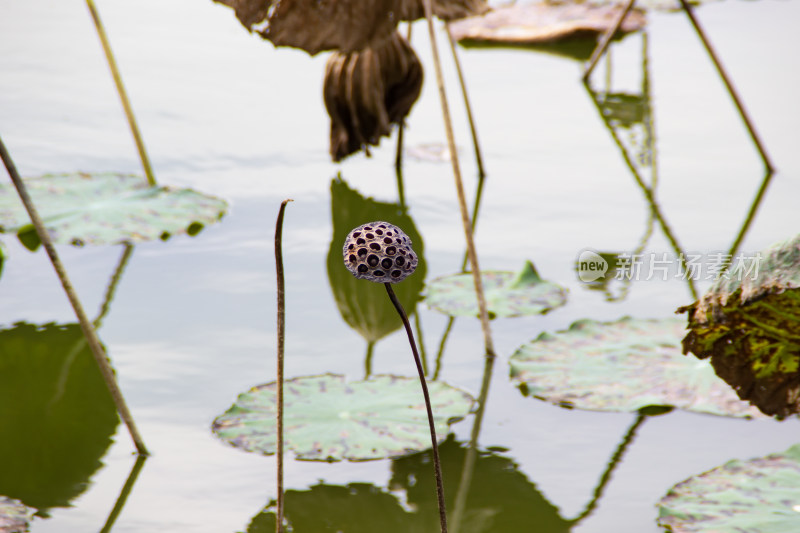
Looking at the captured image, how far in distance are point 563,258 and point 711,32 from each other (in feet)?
7.43

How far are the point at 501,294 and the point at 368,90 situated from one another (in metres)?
0.69

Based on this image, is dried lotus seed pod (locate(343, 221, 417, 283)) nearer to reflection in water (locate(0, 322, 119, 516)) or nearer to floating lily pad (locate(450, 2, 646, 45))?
reflection in water (locate(0, 322, 119, 516))

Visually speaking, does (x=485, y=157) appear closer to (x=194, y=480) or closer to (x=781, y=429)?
(x=781, y=429)

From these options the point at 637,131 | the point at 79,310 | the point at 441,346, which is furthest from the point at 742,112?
the point at 79,310

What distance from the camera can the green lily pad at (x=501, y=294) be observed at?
75.5 inches

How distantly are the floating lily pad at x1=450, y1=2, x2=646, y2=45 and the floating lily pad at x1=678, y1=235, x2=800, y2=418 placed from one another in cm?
277

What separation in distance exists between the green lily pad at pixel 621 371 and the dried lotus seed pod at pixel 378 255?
30.4 inches

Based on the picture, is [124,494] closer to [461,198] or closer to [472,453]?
[472,453]

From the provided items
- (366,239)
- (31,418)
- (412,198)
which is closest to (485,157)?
(412,198)

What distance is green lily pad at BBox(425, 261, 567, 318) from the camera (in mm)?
1917

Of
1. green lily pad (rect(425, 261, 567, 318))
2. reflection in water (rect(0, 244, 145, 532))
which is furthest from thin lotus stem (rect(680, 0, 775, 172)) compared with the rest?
reflection in water (rect(0, 244, 145, 532))

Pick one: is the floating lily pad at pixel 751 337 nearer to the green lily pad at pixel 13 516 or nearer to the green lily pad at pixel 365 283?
the green lily pad at pixel 365 283

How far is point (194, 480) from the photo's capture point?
136 cm

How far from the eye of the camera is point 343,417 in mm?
1464
